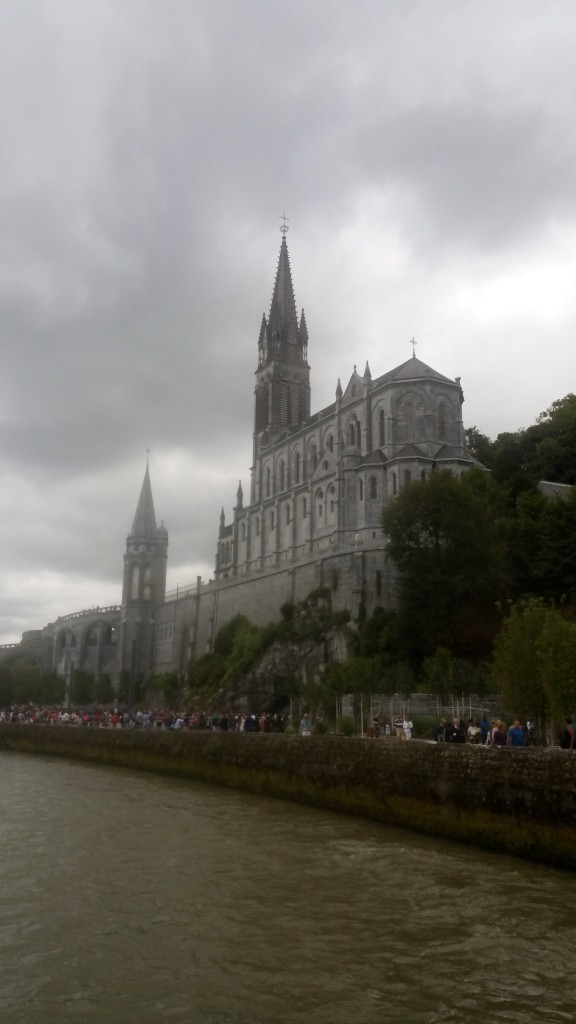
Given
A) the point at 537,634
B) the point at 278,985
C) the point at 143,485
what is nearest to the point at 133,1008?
the point at 278,985

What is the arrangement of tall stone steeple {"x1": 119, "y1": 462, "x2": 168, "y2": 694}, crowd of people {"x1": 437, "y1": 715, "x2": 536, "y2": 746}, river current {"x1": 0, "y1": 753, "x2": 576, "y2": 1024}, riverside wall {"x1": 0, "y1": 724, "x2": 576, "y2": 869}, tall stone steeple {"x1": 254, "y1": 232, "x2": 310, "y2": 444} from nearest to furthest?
river current {"x1": 0, "y1": 753, "x2": 576, "y2": 1024}
riverside wall {"x1": 0, "y1": 724, "x2": 576, "y2": 869}
crowd of people {"x1": 437, "y1": 715, "x2": 536, "y2": 746}
tall stone steeple {"x1": 119, "y1": 462, "x2": 168, "y2": 694}
tall stone steeple {"x1": 254, "y1": 232, "x2": 310, "y2": 444}

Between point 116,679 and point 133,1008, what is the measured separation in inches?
2434

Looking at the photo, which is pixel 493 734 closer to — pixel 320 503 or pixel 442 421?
pixel 442 421

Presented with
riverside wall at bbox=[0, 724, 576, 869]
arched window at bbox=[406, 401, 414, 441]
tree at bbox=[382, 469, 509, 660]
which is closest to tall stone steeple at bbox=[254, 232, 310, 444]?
arched window at bbox=[406, 401, 414, 441]

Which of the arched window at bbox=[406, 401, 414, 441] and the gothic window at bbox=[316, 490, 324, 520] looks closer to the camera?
the arched window at bbox=[406, 401, 414, 441]

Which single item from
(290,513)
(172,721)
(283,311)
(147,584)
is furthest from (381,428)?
(147,584)

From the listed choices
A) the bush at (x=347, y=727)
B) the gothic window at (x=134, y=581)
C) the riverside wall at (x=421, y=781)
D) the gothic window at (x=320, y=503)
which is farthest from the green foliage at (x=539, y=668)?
the gothic window at (x=134, y=581)

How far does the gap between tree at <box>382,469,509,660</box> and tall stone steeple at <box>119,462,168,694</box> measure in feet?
106

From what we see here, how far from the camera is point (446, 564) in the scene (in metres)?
33.9

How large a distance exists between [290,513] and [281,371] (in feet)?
65.6

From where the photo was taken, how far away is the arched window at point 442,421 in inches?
1861

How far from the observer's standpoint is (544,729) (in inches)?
692

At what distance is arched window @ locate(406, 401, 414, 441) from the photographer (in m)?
47.4

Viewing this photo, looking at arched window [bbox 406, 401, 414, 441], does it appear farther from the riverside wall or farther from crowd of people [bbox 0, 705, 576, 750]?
the riverside wall
